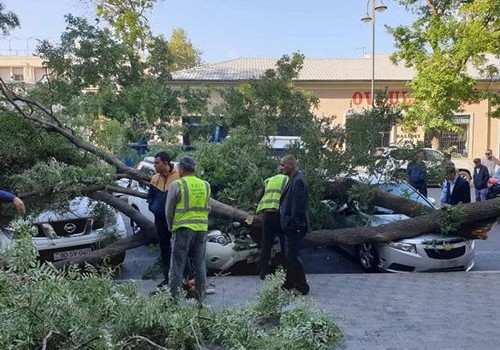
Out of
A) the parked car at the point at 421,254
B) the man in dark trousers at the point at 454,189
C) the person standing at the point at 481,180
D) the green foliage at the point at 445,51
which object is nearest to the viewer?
the parked car at the point at 421,254

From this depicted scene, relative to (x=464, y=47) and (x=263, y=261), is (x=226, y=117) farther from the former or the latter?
(x=464, y=47)

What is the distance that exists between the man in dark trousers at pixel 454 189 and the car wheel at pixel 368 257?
169 cm

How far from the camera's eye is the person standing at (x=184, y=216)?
5254 millimetres

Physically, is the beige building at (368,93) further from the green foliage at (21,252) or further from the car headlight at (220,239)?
the green foliage at (21,252)

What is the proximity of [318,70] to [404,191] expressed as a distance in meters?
20.1

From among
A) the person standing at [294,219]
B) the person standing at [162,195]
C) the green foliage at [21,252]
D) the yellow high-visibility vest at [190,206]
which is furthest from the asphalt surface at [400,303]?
the green foliage at [21,252]

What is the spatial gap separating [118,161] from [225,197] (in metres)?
1.73

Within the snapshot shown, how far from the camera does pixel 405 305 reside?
18.9ft

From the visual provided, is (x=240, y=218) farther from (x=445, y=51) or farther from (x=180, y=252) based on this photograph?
(x=445, y=51)

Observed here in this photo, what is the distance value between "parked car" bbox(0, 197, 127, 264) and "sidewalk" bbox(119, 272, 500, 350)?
1040mm

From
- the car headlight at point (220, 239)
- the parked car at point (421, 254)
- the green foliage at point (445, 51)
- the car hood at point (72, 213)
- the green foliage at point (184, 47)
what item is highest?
the green foliage at point (184, 47)

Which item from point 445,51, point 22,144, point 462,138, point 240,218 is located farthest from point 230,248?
point 462,138

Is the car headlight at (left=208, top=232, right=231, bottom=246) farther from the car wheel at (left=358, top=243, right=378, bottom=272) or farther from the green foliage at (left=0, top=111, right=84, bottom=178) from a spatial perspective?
the green foliage at (left=0, top=111, right=84, bottom=178)

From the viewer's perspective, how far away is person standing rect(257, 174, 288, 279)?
21.1ft
